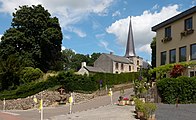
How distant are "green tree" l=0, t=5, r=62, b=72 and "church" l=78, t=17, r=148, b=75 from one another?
17.2 meters

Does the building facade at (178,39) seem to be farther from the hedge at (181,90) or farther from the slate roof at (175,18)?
the hedge at (181,90)

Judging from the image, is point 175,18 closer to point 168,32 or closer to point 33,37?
point 168,32

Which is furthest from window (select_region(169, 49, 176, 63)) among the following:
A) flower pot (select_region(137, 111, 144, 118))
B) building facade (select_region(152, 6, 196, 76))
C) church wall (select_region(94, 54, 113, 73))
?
church wall (select_region(94, 54, 113, 73))

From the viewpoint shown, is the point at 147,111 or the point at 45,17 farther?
the point at 45,17

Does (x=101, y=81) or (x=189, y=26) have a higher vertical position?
(x=189, y=26)

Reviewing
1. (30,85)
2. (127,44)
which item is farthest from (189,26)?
(127,44)

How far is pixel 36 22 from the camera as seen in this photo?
171 feet

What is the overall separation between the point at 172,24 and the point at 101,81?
42.1 feet

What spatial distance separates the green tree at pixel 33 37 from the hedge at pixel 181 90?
31.1 meters

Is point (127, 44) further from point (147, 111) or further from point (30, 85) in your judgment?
point (147, 111)

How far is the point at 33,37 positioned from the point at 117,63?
29918 mm

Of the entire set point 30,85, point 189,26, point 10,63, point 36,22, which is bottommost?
point 30,85

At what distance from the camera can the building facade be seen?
2857 cm

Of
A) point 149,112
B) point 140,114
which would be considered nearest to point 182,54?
point 140,114
